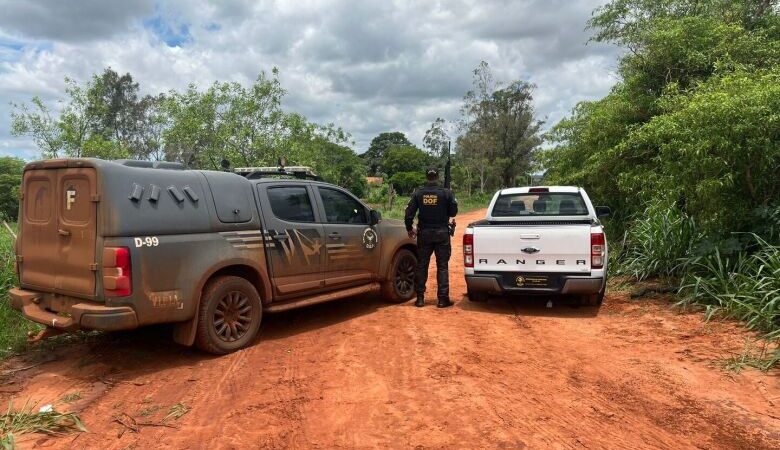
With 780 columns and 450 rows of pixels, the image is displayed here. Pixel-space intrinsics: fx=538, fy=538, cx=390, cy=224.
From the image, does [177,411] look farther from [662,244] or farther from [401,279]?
[662,244]

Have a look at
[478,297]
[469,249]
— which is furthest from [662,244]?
[469,249]

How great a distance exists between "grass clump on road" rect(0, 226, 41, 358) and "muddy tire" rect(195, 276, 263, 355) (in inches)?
78.4

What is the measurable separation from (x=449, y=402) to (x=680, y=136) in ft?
17.0

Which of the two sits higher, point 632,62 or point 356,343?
point 632,62

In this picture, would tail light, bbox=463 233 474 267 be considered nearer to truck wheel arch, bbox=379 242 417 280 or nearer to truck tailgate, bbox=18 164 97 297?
truck wheel arch, bbox=379 242 417 280

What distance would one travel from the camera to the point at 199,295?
5.09 m

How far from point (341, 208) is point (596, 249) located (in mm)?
3265

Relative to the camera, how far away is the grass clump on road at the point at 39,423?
146 inches

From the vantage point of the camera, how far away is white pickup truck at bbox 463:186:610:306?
6750mm

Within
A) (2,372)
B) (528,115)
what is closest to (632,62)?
(2,372)

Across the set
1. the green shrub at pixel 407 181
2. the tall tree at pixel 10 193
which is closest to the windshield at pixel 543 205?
the tall tree at pixel 10 193

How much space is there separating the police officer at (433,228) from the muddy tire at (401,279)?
30 centimetres

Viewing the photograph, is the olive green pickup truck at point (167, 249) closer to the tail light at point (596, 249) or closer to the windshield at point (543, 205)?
the windshield at point (543, 205)

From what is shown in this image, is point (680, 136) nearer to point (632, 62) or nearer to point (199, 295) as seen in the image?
point (632, 62)
